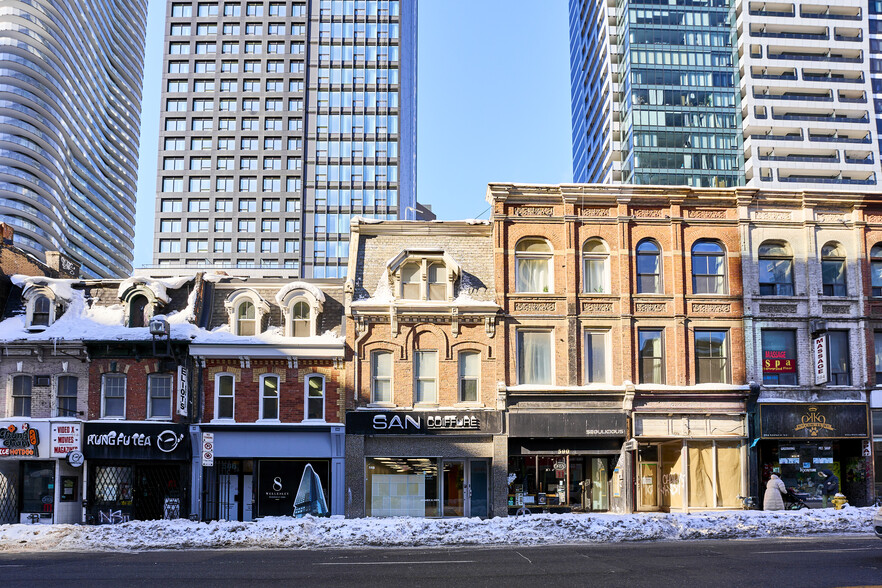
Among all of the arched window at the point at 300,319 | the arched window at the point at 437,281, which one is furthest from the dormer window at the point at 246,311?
the arched window at the point at 437,281

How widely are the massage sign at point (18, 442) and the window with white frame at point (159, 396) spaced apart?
3947 mm

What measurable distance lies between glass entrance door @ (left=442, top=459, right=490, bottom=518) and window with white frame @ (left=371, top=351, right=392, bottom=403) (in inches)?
129

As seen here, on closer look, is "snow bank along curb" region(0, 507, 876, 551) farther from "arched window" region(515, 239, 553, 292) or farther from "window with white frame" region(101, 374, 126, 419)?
"arched window" region(515, 239, 553, 292)

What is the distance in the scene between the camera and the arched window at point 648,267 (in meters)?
32.4

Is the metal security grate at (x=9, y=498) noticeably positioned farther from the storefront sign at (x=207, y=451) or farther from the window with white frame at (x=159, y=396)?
the storefront sign at (x=207, y=451)

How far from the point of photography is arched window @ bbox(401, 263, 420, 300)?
3177 cm

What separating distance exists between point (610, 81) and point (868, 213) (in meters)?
73.8

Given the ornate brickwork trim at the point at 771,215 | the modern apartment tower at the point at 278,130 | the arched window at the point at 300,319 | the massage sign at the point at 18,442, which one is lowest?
the massage sign at the point at 18,442

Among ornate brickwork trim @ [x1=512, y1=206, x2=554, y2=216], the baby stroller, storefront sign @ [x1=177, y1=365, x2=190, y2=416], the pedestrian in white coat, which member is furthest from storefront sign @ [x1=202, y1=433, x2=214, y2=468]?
the baby stroller

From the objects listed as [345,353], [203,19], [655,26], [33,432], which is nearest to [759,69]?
[655,26]

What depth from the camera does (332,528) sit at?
2284 cm

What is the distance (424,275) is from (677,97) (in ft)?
251

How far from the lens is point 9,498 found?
3028 centimetres

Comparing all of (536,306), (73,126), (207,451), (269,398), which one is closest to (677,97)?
(536,306)
